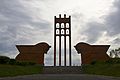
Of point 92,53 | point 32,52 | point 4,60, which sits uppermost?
point 32,52

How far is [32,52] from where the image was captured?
145 ft

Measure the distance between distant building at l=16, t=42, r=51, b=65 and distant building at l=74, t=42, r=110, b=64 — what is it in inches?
216

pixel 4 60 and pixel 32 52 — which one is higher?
pixel 32 52

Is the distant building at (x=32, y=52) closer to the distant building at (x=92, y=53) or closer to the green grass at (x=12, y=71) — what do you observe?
the distant building at (x=92, y=53)

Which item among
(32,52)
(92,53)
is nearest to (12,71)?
(32,52)

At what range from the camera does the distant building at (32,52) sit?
4425 cm

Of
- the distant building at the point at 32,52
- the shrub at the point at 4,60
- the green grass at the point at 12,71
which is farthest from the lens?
the distant building at the point at 32,52

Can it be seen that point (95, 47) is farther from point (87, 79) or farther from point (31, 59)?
point (87, 79)

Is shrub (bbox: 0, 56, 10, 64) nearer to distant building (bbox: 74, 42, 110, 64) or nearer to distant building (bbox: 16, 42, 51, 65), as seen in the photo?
distant building (bbox: 16, 42, 51, 65)

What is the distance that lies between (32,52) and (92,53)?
9.09 metres

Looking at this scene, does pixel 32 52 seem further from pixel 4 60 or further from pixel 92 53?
pixel 4 60

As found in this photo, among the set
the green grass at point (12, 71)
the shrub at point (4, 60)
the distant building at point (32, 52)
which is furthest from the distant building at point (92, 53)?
the green grass at point (12, 71)

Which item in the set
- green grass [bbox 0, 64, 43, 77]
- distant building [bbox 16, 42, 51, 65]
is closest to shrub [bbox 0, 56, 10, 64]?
green grass [bbox 0, 64, 43, 77]

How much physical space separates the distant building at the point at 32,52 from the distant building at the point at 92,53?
5483 mm
